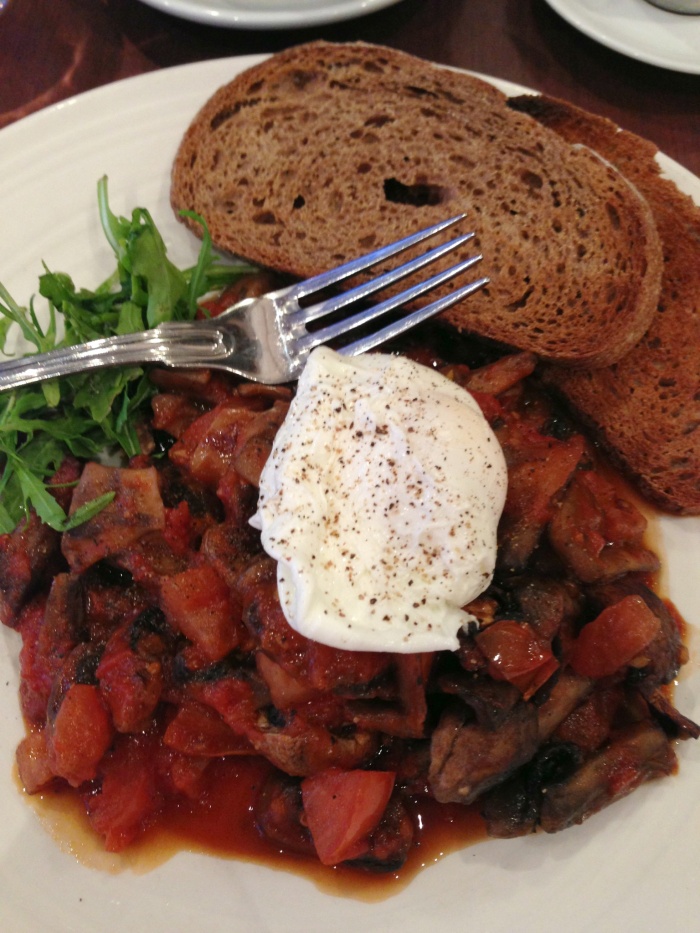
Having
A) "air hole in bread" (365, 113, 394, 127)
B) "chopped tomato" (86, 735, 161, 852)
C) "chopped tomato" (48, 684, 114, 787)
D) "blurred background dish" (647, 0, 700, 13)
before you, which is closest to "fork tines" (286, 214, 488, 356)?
"air hole in bread" (365, 113, 394, 127)

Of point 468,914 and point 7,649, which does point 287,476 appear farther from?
point 468,914

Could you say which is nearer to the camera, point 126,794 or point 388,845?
point 388,845

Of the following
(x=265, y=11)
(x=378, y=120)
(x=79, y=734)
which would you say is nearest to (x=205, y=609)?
(x=79, y=734)

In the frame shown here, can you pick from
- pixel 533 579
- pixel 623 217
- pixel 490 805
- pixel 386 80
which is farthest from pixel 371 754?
pixel 386 80

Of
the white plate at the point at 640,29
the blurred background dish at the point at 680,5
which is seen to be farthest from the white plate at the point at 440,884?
the blurred background dish at the point at 680,5

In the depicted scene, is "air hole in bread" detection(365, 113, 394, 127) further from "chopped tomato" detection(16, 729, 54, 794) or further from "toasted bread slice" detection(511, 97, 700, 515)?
"chopped tomato" detection(16, 729, 54, 794)

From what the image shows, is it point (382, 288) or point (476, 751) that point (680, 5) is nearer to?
point (382, 288)

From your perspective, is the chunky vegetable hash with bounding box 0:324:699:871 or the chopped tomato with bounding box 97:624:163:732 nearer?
the chunky vegetable hash with bounding box 0:324:699:871
